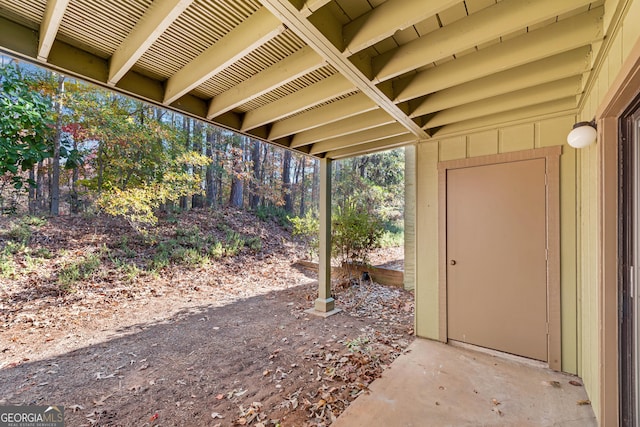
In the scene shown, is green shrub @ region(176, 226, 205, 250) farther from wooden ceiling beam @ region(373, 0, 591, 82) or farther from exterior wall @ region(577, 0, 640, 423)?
exterior wall @ region(577, 0, 640, 423)

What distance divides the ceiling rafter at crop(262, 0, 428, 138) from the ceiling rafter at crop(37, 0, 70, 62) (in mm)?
1098

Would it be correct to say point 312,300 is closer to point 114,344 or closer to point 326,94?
point 114,344

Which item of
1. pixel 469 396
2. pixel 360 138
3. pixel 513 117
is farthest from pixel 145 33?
pixel 469 396

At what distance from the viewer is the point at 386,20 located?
1.49m

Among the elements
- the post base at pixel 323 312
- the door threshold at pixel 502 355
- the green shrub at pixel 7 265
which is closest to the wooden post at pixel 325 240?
the post base at pixel 323 312

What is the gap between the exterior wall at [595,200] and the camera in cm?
134

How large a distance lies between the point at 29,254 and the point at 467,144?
762cm

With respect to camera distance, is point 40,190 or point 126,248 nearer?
point 126,248

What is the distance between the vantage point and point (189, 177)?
22.4 ft

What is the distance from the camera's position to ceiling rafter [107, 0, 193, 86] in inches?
56.2

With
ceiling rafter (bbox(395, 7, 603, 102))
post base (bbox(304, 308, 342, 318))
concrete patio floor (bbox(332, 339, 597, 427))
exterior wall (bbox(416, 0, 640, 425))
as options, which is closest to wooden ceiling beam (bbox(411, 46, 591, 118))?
exterior wall (bbox(416, 0, 640, 425))

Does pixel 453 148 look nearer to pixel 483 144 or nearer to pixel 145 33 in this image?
pixel 483 144

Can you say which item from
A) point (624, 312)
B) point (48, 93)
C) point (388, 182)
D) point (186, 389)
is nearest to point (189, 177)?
point (48, 93)

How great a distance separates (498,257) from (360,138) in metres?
2.03
